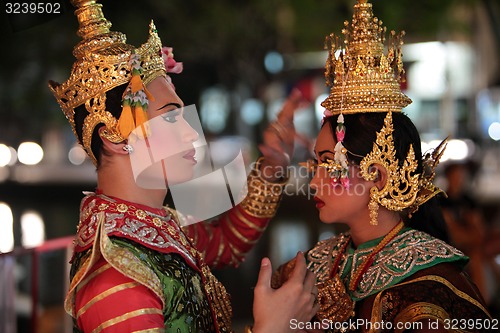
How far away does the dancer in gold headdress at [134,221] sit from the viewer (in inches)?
80.2

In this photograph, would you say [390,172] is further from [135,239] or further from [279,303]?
[135,239]

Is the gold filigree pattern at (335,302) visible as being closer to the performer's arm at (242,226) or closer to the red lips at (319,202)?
the red lips at (319,202)

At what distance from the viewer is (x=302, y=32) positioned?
36.0ft

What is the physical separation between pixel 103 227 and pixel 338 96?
42.1 inches

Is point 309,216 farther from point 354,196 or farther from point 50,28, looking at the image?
point 354,196

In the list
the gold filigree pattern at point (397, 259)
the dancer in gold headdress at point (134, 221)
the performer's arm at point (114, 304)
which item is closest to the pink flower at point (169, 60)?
the dancer in gold headdress at point (134, 221)

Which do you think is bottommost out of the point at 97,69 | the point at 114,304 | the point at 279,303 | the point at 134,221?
the point at 279,303

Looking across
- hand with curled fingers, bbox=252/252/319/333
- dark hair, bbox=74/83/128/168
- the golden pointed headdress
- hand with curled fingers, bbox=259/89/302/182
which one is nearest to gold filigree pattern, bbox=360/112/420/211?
the golden pointed headdress

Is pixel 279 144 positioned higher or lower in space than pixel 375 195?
higher

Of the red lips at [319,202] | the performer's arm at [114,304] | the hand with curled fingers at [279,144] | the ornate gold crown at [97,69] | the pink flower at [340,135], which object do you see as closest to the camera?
the performer's arm at [114,304]

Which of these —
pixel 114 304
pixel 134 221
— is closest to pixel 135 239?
pixel 134 221

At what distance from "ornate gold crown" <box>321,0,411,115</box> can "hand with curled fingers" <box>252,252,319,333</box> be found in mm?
739

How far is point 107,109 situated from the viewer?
7.33 ft

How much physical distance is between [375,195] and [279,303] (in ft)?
2.01
